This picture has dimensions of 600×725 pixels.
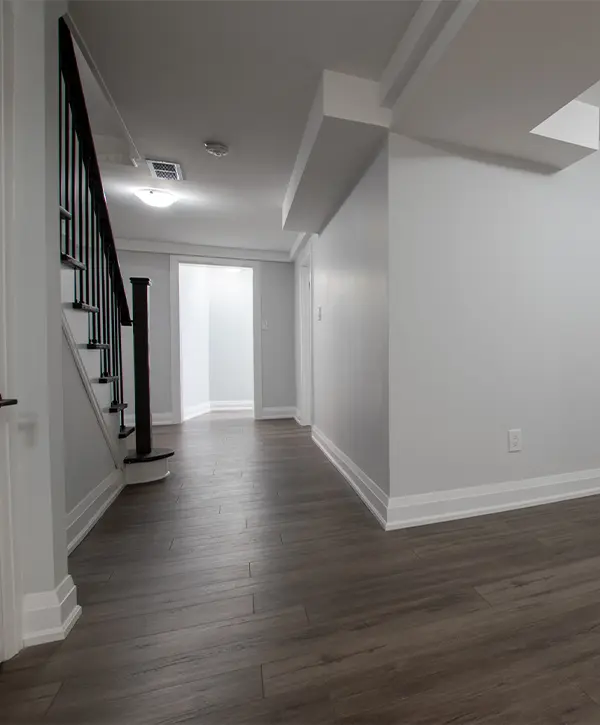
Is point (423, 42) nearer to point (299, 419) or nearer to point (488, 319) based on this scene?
point (488, 319)

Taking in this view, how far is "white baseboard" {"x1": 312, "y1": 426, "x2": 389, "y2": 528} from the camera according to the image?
72.4 inches

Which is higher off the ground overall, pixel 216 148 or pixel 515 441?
pixel 216 148

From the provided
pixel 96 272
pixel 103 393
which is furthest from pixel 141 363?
pixel 96 272

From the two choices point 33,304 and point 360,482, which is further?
point 360,482

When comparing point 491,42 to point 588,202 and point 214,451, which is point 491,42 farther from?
point 214,451

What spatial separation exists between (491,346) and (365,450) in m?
0.98

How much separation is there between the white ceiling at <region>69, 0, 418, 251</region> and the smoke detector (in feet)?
0.15

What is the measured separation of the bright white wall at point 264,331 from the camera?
14.5 feet

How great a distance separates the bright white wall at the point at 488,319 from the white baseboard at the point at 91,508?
1.64m

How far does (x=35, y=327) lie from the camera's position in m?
1.04

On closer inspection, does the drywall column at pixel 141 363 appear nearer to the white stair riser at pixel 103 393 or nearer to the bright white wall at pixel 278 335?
the white stair riser at pixel 103 393

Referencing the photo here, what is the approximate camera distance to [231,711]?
829 millimetres

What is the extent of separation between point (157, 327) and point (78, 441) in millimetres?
3006

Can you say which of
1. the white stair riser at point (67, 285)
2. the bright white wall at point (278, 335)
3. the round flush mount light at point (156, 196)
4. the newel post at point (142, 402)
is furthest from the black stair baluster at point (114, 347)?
the bright white wall at point (278, 335)
